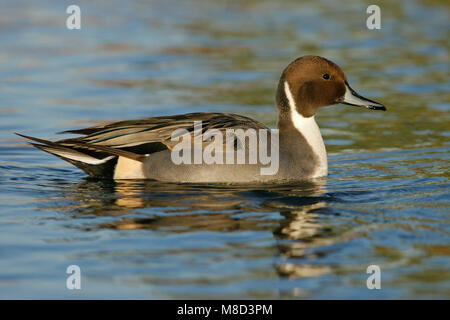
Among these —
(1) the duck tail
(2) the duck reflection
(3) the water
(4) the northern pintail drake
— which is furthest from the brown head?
(1) the duck tail

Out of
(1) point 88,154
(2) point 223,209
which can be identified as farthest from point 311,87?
(1) point 88,154

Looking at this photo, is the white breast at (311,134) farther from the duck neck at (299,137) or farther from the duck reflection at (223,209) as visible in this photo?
the duck reflection at (223,209)

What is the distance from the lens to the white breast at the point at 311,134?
25.6 feet

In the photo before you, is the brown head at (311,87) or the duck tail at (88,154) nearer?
the duck tail at (88,154)

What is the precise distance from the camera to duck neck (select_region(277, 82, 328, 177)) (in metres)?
7.75

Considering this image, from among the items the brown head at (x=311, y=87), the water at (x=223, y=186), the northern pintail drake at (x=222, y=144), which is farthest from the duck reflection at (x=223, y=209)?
the brown head at (x=311, y=87)

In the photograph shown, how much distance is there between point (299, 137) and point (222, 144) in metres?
0.84

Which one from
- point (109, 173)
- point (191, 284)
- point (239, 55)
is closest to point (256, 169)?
point (109, 173)

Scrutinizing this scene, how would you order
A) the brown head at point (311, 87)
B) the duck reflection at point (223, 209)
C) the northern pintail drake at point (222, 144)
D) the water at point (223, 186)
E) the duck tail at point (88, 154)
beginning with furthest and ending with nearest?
the brown head at point (311, 87)
the duck tail at point (88, 154)
the northern pintail drake at point (222, 144)
the duck reflection at point (223, 209)
the water at point (223, 186)

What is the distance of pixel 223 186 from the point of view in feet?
24.4

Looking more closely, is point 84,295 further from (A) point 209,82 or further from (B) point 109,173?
(A) point 209,82

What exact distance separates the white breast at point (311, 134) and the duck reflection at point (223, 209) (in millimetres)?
174

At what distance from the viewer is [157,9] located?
16.6 m
